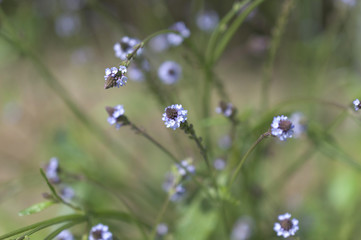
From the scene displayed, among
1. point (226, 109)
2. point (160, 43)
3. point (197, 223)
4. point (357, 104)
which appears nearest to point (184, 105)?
point (160, 43)

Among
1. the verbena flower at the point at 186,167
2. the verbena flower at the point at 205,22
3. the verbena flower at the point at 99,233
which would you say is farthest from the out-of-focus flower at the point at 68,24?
the verbena flower at the point at 99,233

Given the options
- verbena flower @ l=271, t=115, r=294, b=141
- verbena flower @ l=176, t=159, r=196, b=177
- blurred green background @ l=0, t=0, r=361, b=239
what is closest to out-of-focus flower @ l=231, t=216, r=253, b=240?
blurred green background @ l=0, t=0, r=361, b=239

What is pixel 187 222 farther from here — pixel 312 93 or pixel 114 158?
pixel 114 158

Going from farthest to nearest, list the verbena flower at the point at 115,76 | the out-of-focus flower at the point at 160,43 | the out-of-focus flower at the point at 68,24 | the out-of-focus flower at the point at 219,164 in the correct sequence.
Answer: the out-of-focus flower at the point at 68,24 → the out-of-focus flower at the point at 160,43 → the out-of-focus flower at the point at 219,164 → the verbena flower at the point at 115,76

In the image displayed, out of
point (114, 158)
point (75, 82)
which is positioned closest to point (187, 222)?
point (114, 158)

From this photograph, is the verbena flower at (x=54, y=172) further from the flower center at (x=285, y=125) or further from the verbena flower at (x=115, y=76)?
the flower center at (x=285, y=125)

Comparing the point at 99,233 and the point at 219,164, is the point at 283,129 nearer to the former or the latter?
the point at 99,233

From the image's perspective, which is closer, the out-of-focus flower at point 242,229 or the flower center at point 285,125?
the flower center at point 285,125
